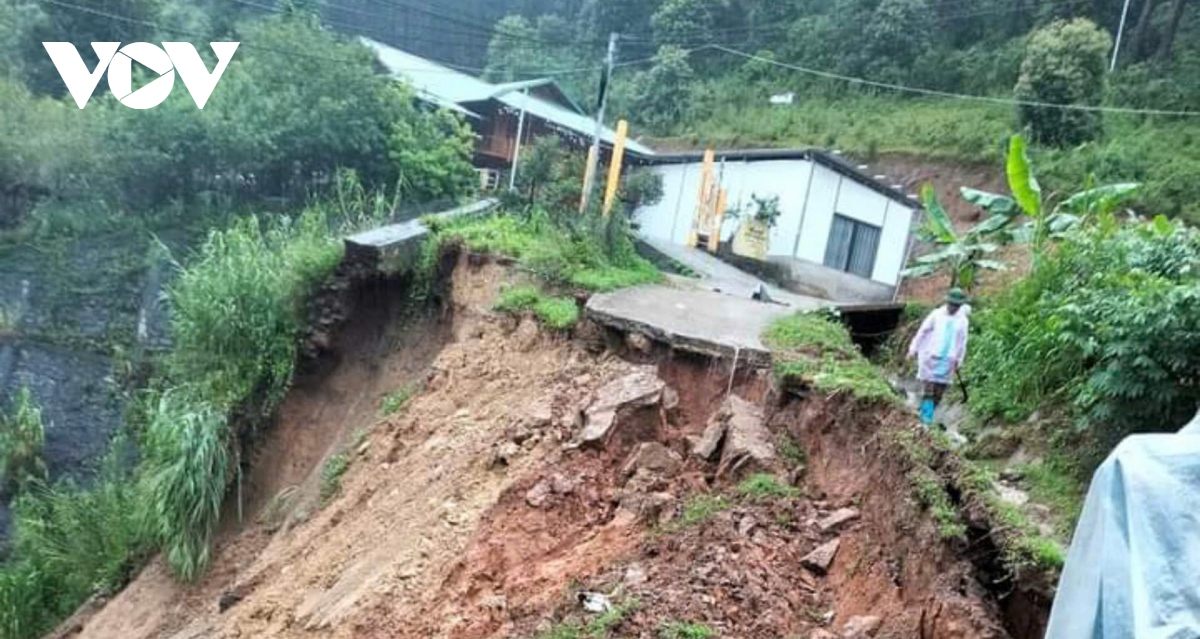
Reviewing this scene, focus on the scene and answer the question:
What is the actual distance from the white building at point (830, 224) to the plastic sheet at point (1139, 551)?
13907 mm

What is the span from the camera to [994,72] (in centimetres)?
2589

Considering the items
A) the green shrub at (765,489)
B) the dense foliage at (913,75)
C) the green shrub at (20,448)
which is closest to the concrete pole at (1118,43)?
the dense foliage at (913,75)

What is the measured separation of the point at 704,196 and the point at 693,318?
10084 millimetres

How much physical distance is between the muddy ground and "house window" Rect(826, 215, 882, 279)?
10852mm

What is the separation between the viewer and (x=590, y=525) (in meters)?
5.17

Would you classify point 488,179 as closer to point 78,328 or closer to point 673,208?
point 673,208

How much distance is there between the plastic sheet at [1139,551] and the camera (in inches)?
108

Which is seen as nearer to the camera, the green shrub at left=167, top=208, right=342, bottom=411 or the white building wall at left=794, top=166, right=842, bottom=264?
the green shrub at left=167, top=208, right=342, bottom=411

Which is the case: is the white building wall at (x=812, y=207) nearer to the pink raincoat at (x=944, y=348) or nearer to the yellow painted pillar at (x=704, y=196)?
the yellow painted pillar at (x=704, y=196)

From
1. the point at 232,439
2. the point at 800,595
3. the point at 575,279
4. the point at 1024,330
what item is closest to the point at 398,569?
the point at 800,595

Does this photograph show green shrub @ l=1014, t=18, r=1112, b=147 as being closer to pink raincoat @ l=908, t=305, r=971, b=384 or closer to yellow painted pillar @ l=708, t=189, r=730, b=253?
yellow painted pillar @ l=708, t=189, r=730, b=253

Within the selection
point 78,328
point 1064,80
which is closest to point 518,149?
point 78,328

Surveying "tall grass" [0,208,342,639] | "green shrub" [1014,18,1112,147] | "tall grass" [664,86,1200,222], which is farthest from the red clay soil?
"tall grass" [0,208,342,639]

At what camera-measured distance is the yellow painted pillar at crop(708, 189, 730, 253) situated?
17.5 m
